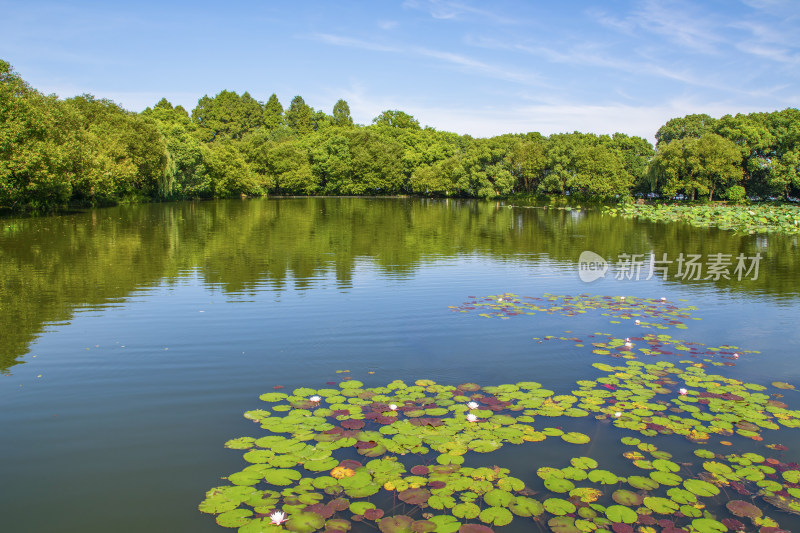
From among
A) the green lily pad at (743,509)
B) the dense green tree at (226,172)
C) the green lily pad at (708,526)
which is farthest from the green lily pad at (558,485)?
the dense green tree at (226,172)

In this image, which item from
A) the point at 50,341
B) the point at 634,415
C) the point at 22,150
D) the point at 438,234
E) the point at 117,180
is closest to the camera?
the point at 634,415

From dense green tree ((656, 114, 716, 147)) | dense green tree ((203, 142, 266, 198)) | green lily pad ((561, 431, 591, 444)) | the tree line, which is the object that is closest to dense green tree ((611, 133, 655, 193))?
the tree line

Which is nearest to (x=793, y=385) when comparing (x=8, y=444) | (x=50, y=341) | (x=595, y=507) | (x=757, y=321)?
(x=757, y=321)

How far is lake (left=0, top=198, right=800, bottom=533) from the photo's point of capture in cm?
506

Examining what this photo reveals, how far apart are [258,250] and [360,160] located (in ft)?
212

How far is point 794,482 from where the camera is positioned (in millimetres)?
4836

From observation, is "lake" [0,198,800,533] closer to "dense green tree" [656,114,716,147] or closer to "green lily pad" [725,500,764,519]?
"green lily pad" [725,500,764,519]

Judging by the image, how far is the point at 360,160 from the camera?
273 ft

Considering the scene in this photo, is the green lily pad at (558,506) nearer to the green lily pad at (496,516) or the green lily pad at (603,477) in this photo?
the green lily pad at (496,516)

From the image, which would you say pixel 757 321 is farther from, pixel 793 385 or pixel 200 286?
pixel 200 286

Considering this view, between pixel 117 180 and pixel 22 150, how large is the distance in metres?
15.9

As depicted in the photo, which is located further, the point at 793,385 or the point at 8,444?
the point at 793,385
